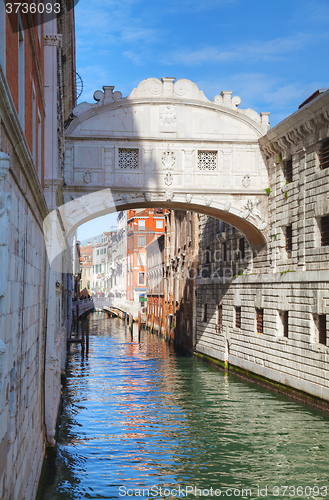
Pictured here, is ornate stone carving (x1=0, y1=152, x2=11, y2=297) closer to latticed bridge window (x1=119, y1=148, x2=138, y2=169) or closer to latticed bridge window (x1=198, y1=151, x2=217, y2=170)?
latticed bridge window (x1=119, y1=148, x2=138, y2=169)

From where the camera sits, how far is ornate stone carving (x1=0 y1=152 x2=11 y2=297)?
326 cm

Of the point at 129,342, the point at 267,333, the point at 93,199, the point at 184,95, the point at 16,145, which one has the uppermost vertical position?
the point at 184,95

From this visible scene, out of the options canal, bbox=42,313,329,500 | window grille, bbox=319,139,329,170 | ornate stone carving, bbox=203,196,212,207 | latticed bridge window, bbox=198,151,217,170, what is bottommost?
canal, bbox=42,313,329,500

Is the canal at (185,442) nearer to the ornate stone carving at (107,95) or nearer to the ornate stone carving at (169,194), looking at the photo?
the ornate stone carving at (169,194)

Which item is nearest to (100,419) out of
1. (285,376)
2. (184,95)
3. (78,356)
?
(285,376)

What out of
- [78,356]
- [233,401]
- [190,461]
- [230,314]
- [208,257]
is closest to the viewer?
[190,461]

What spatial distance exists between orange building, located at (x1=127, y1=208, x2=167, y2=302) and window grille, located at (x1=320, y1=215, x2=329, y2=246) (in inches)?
1682

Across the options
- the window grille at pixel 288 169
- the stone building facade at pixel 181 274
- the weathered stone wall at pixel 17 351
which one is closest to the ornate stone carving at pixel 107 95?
the window grille at pixel 288 169

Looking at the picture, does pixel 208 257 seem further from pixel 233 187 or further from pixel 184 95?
pixel 184 95

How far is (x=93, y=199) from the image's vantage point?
53.1ft

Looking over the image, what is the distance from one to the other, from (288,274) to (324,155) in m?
3.20

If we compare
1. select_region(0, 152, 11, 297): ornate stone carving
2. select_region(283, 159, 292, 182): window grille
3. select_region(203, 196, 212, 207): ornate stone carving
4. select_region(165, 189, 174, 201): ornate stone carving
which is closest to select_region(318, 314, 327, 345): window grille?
select_region(283, 159, 292, 182): window grille

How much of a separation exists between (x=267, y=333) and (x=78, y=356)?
11688 mm

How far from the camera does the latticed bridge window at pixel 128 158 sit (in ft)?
53.5
